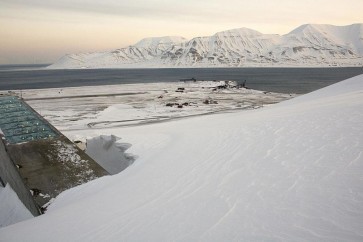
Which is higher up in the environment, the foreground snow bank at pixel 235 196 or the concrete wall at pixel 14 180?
the foreground snow bank at pixel 235 196

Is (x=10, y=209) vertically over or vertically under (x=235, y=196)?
under

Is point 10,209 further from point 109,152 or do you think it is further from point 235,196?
point 235,196

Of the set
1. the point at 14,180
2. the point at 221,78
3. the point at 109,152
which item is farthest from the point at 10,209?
the point at 221,78

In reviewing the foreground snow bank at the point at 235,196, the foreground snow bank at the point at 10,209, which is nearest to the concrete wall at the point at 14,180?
the foreground snow bank at the point at 10,209

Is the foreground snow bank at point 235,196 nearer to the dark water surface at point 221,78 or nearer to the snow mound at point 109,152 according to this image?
the snow mound at point 109,152

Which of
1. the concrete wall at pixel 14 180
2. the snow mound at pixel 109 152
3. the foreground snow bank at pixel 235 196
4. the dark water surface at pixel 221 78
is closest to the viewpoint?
the foreground snow bank at pixel 235 196

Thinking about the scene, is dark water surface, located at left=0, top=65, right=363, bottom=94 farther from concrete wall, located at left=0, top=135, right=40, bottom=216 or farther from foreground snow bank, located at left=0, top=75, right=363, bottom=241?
concrete wall, located at left=0, top=135, right=40, bottom=216
